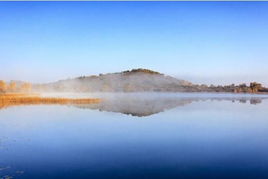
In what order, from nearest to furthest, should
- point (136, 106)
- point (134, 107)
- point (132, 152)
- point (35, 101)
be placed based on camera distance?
point (132, 152)
point (134, 107)
point (136, 106)
point (35, 101)

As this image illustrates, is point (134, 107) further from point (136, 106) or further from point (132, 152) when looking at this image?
point (132, 152)

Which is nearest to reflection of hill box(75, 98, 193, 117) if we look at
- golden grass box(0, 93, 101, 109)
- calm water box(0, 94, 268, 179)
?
golden grass box(0, 93, 101, 109)

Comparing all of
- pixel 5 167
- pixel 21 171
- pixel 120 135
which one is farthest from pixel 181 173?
pixel 120 135

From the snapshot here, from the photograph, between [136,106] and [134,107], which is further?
[136,106]

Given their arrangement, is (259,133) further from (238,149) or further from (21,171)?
(21,171)

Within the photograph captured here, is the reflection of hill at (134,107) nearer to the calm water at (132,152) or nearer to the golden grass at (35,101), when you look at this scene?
the golden grass at (35,101)

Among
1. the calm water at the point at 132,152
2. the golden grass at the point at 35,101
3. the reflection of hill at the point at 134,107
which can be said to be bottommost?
the calm water at the point at 132,152

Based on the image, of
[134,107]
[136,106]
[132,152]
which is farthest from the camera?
[136,106]

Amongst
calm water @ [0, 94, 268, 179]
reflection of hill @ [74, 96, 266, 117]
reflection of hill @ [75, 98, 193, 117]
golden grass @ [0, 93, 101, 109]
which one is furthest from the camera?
golden grass @ [0, 93, 101, 109]

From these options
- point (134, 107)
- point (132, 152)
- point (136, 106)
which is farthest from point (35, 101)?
point (132, 152)

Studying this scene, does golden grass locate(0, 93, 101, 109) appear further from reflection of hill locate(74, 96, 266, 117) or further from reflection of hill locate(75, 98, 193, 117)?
reflection of hill locate(75, 98, 193, 117)

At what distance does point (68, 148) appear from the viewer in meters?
19.5

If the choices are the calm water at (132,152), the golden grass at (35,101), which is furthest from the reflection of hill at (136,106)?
the calm water at (132,152)

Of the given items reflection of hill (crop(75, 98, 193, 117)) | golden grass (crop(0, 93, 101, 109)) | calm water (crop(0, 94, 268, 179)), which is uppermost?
golden grass (crop(0, 93, 101, 109))
